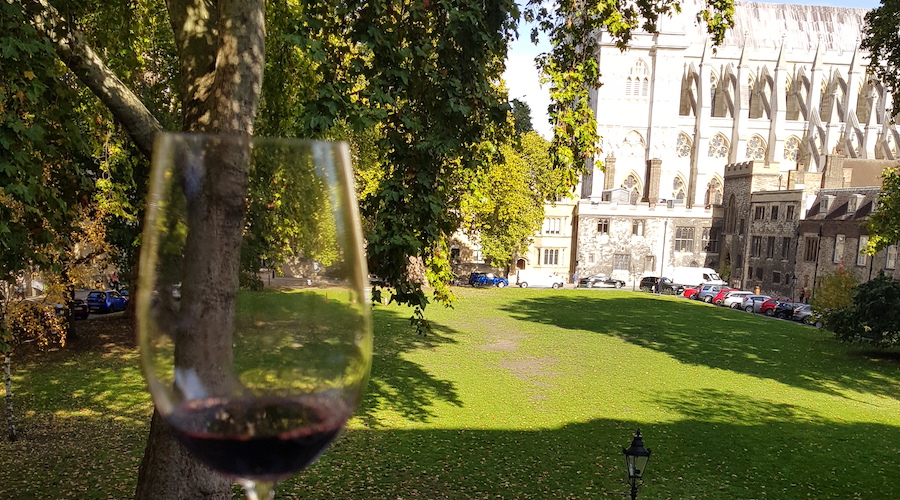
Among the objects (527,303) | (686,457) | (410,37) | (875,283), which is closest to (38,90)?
(410,37)

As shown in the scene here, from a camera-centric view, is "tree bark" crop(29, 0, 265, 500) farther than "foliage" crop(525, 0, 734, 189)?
No

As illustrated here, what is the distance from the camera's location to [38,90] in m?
4.46

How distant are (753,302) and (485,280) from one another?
16666 mm

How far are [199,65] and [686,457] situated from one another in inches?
426

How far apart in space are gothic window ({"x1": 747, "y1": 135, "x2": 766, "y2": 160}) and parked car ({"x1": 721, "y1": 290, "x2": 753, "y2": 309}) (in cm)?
2811

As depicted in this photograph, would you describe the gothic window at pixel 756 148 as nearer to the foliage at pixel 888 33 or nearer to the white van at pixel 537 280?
the white van at pixel 537 280

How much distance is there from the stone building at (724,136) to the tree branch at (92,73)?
46.1m

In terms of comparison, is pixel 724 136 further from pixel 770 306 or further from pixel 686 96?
pixel 770 306

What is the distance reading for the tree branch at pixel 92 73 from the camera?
16.0ft

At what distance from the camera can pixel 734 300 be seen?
125 feet

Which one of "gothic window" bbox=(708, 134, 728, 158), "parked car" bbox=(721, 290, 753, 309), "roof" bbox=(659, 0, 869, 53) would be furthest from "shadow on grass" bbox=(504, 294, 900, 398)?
"roof" bbox=(659, 0, 869, 53)

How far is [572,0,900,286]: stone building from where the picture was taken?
49500mm

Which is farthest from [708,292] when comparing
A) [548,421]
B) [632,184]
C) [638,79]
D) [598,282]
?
[548,421]

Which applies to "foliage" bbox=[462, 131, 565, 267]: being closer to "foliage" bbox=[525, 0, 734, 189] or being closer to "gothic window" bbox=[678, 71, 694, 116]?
"foliage" bbox=[525, 0, 734, 189]
